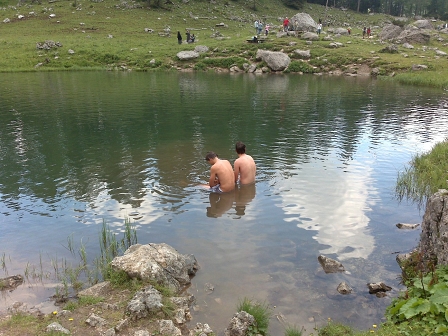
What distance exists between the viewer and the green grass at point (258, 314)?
7371 mm

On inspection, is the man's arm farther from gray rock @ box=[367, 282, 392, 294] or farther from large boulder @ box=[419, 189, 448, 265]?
large boulder @ box=[419, 189, 448, 265]

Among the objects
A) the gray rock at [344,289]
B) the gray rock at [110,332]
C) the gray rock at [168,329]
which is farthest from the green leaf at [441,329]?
the gray rock at [110,332]

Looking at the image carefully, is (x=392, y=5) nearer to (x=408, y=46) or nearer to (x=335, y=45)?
(x=408, y=46)

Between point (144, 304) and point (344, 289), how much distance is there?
14.6ft

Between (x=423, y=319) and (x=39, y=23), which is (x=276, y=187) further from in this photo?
(x=39, y=23)

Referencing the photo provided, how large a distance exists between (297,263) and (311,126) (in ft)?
55.0

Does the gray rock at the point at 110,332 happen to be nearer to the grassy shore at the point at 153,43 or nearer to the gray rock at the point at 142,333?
the gray rock at the point at 142,333

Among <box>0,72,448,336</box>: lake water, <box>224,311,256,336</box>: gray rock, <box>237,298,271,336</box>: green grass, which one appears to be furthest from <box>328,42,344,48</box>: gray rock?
<box>224,311,256,336</box>: gray rock

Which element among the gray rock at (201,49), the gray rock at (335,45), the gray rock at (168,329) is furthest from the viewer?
the gray rock at (201,49)

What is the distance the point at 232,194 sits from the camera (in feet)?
48.6

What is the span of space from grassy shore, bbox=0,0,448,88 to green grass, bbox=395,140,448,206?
29164mm

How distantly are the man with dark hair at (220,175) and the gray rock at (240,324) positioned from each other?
7509 millimetres

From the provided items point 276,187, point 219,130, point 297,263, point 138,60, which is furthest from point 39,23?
point 297,263

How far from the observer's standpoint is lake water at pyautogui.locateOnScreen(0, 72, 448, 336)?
9.20 m
